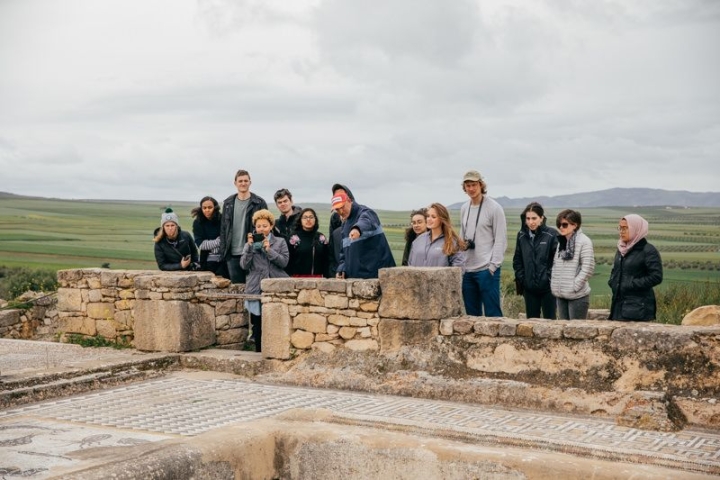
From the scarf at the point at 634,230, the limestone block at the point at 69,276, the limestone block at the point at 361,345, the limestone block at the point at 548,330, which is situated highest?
the scarf at the point at 634,230

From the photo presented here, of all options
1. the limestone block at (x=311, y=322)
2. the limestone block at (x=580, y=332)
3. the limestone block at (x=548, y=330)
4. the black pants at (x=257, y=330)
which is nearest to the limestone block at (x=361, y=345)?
the limestone block at (x=311, y=322)

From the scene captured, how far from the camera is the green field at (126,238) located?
2078 cm

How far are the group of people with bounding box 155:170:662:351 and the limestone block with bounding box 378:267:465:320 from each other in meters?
0.66

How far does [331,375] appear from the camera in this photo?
959 cm

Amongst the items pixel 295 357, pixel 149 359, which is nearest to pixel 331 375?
pixel 295 357

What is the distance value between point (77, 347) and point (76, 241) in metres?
14.8

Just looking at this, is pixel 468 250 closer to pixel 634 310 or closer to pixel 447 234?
pixel 447 234

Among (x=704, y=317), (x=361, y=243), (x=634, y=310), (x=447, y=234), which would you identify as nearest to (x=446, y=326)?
(x=447, y=234)

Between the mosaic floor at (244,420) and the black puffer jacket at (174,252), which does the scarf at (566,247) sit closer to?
the mosaic floor at (244,420)

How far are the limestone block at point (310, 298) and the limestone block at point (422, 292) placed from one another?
2.96ft

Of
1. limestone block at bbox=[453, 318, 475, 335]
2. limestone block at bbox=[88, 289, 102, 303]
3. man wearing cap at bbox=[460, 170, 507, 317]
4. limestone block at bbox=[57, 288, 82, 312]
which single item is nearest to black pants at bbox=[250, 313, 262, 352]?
limestone block at bbox=[88, 289, 102, 303]

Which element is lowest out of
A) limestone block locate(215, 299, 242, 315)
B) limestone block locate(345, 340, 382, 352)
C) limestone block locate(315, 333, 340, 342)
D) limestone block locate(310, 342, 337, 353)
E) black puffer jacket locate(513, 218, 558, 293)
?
limestone block locate(310, 342, 337, 353)

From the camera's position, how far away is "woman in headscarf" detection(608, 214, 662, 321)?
8836mm

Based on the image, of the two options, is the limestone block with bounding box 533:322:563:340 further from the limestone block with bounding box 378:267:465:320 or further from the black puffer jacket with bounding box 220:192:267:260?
the black puffer jacket with bounding box 220:192:267:260
